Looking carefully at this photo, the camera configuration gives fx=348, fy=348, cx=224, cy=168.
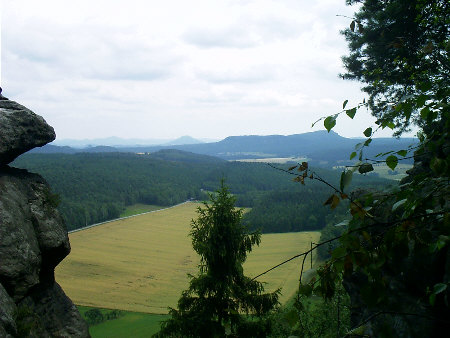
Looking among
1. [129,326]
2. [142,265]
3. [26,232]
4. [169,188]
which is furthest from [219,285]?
[169,188]

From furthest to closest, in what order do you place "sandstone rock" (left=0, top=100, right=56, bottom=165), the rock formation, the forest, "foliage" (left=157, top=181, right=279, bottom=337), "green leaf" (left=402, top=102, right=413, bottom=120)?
the forest → "foliage" (left=157, top=181, right=279, bottom=337) → "sandstone rock" (left=0, top=100, right=56, bottom=165) → the rock formation → "green leaf" (left=402, top=102, right=413, bottom=120)

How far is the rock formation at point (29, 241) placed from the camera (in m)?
8.01

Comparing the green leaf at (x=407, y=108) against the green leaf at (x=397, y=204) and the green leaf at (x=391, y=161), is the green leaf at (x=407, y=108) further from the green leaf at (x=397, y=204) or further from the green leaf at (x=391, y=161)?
the green leaf at (x=397, y=204)

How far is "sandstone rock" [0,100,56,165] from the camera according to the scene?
9.42 metres

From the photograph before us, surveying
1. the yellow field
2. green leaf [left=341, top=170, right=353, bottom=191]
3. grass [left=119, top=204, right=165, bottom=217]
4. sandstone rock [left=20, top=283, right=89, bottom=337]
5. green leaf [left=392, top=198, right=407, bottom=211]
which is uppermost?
green leaf [left=341, top=170, right=353, bottom=191]

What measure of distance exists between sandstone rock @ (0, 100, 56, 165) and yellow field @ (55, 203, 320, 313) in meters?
26.7

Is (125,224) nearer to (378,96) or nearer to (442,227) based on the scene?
(378,96)

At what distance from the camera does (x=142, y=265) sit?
48.9 metres

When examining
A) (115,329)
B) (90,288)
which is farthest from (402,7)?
(90,288)

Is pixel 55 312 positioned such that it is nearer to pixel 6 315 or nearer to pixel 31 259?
pixel 31 259

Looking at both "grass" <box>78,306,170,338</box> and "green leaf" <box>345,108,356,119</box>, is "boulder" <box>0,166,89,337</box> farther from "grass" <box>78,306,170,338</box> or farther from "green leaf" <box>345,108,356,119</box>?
"grass" <box>78,306,170,338</box>

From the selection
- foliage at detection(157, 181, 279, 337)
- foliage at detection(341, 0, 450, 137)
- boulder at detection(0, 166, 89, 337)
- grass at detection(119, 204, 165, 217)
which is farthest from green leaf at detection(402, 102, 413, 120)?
grass at detection(119, 204, 165, 217)

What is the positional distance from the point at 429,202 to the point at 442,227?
12cm

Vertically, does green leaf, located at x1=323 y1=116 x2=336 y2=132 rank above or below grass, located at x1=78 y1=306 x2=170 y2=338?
above
